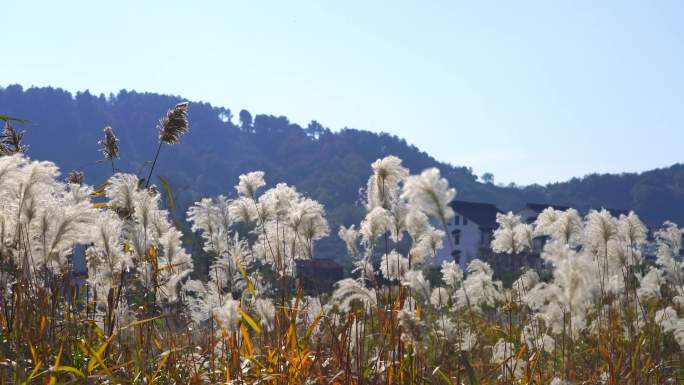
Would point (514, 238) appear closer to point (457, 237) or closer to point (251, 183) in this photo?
point (251, 183)

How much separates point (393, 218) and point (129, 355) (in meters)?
2.07

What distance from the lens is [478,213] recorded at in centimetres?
7475

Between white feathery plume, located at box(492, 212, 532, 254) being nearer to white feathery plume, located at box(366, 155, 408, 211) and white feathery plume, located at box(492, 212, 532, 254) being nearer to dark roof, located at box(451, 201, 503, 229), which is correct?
white feathery plume, located at box(366, 155, 408, 211)

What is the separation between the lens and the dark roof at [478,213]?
72062mm

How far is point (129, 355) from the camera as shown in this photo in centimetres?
430

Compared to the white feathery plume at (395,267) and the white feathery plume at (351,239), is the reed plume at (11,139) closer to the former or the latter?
the white feathery plume at (351,239)

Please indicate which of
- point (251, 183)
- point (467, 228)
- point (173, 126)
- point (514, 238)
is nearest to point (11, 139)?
point (173, 126)

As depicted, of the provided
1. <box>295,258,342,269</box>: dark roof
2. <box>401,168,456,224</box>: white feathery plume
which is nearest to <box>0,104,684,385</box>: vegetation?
<box>401,168,456,224</box>: white feathery plume

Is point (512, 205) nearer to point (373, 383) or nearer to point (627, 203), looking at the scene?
point (627, 203)

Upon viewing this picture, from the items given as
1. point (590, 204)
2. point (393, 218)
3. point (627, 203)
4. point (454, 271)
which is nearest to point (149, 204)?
point (393, 218)

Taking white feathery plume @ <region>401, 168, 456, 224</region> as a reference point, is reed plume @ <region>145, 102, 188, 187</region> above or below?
above

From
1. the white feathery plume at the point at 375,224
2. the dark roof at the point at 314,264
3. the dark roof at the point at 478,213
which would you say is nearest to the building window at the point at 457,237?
the dark roof at the point at 478,213

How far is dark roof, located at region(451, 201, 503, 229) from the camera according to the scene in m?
72.1

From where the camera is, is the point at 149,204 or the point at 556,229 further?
the point at 556,229
